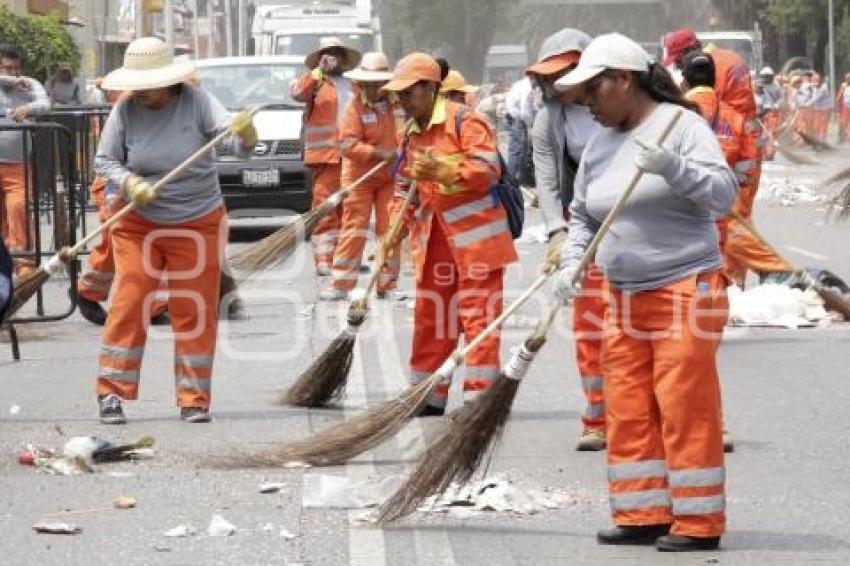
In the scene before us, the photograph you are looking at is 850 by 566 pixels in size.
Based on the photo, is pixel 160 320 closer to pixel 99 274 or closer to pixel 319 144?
pixel 99 274

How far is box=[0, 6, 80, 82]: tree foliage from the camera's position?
3116 cm

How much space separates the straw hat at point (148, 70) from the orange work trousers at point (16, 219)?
4513 mm

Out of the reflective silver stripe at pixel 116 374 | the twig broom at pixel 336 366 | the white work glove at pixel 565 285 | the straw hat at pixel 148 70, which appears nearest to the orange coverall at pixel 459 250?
the twig broom at pixel 336 366

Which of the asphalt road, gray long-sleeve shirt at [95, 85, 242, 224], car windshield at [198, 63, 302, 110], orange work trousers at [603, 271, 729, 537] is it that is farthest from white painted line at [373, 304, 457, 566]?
car windshield at [198, 63, 302, 110]

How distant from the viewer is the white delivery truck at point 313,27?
1351 inches

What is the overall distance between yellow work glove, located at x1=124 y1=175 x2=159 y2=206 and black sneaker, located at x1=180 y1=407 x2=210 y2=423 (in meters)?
0.97

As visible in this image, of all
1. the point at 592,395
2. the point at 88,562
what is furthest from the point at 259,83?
the point at 88,562

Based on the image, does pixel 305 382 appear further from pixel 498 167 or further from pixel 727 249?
pixel 727 249

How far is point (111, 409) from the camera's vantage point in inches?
400

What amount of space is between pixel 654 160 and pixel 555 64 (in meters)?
2.37

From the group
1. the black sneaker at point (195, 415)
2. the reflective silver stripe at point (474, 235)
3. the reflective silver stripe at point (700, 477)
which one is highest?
the reflective silver stripe at point (474, 235)

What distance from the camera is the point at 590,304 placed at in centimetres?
920

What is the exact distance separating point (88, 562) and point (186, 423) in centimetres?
301

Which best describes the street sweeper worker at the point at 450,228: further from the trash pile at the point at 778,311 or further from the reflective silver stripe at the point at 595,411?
the trash pile at the point at 778,311
